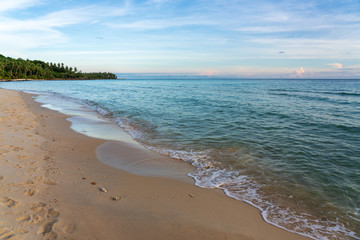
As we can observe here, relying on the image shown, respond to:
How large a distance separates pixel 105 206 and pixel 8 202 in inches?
69.7

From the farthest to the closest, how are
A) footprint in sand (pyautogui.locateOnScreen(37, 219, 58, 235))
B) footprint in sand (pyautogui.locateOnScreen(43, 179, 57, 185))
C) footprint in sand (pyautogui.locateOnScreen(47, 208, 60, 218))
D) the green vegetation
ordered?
the green vegetation → footprint in sand (pyautogui.locateOnScreen(43, 179, 57, 185)) → footprint in sand (pyautogui.locateOnScreen(47, 208, 60, 218)) → footprint in sand (pyautogui.locateOnScreen(37, 219, 58, 235))

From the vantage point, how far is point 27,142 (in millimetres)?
8070

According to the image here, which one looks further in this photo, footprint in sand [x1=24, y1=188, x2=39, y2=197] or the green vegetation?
the green vegetation

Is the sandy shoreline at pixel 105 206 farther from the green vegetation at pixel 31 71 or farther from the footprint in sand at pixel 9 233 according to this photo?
the green vegetation at pixel 31 71

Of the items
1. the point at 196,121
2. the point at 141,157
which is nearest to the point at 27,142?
the point at 141,157

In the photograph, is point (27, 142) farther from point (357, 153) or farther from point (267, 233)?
point (357, 153)

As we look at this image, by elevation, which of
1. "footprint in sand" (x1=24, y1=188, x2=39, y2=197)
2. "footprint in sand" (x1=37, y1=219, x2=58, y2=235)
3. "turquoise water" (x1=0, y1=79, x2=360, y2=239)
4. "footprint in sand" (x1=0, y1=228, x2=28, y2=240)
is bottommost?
"turquoise water" (x1=0, y1=79, x2=360, y2=239)

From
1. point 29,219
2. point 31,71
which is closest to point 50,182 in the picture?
point 29,219

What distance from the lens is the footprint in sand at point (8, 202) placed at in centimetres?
390

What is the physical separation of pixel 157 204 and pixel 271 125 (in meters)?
10.9

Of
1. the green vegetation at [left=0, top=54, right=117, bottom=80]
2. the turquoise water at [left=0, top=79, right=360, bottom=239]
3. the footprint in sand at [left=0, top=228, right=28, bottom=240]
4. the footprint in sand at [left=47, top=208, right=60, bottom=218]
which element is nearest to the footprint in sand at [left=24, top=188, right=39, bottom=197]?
the footprint in sand at [left=47, top=208, right=60, bottom=218]

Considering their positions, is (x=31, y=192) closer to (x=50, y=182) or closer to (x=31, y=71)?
(x=50, y=182)

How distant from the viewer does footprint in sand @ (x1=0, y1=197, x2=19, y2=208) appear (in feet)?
12.8

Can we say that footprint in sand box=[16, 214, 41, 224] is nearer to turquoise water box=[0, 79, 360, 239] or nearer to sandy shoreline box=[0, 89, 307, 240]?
sandy shoreline box=[0, 89, 307, 240]
